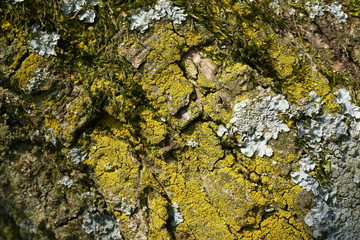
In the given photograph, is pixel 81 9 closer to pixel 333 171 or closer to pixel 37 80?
pixel 37 80

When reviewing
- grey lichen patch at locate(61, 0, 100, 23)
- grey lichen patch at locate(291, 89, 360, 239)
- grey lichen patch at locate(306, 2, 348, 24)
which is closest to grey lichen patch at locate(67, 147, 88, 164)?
grey lichen patch at locate(61, 0, 100, 23)

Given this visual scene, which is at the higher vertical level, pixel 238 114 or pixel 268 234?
pixel 238 114

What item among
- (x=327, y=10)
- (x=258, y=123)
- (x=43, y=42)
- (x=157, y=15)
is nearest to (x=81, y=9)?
(x=43, y=42)

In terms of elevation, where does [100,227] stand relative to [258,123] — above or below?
below

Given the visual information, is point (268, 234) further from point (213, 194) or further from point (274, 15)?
point (274, 15)

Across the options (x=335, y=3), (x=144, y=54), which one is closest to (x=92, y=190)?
(x=144, y=54)

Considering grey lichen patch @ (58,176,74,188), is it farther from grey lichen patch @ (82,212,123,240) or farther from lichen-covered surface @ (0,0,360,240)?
grey lichen patch @ (82,212,123,240)

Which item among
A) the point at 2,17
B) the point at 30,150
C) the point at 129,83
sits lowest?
the point at 30,150
